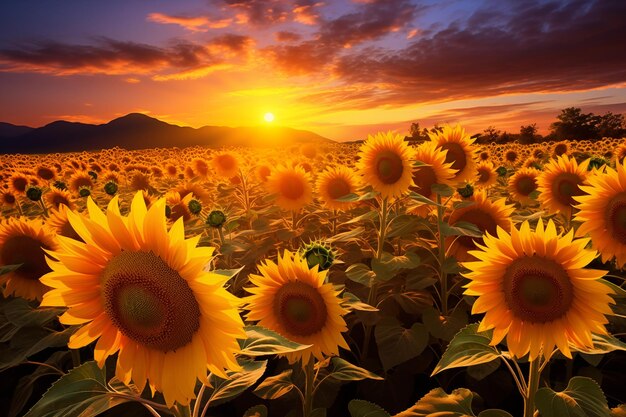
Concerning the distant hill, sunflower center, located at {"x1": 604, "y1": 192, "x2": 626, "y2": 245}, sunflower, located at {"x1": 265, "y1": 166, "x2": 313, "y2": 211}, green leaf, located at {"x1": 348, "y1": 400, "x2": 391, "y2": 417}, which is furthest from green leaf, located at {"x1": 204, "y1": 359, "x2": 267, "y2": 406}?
the distant hill

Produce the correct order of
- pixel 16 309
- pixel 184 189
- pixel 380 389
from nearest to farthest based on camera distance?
pixel 16 309, pixel 380 389, pixel 184 189

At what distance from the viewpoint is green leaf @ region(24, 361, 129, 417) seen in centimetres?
151

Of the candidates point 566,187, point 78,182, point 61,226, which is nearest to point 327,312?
point 61,226

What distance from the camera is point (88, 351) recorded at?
13.0 feet

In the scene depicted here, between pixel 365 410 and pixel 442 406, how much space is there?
1.40 ft

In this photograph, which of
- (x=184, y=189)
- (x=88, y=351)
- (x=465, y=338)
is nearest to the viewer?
(x=465, y=338)

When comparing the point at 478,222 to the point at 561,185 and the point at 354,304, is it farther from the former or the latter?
the point at 354,304

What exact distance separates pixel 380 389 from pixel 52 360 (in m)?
2.54

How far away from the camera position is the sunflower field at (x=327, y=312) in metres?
1.49

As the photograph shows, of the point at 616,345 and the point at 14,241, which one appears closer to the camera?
the point at 616,345

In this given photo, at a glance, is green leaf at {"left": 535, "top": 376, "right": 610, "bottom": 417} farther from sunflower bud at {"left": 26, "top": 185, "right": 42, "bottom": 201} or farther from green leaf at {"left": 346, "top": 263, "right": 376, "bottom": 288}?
sunflower bud at {"left": 26, "top": 185, "right": 42, "bottom": 201}

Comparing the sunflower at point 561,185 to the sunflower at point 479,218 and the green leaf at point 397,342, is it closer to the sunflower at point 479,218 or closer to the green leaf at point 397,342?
the sunflower at point 479,218

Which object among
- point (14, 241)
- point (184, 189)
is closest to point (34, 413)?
point (14, 241)

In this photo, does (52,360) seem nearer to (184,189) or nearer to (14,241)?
(14,241)
